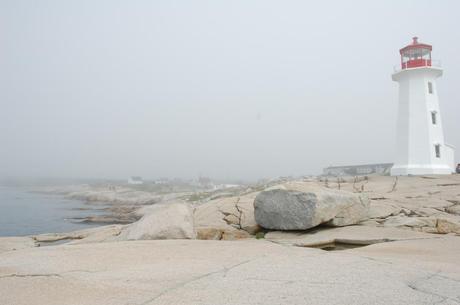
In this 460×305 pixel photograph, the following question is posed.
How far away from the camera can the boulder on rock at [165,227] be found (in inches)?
329

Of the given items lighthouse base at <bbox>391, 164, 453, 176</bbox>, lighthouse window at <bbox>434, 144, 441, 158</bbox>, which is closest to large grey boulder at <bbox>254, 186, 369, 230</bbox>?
lighthouse base at <bbox>391, 164, 453, 176</bbox>

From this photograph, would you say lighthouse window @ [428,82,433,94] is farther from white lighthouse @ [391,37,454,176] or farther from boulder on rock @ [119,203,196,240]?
boulder on rock @ [119,203,196,240]

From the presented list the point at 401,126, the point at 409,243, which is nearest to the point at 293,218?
the point at 409,243

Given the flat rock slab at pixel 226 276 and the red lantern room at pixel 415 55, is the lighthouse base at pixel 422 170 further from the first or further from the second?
the flat rock slab at pixel 226 276

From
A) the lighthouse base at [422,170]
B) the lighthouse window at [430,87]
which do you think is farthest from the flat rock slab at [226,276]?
the lighthouse window at [430,87]

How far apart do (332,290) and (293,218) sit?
16.3 feet

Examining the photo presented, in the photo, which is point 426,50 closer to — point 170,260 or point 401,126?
point 401,126

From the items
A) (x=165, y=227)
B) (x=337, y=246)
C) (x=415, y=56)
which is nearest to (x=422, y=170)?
(x=415, y=56)

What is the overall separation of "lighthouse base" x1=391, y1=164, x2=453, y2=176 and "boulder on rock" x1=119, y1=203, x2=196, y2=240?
1903 cm

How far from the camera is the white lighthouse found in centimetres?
2316

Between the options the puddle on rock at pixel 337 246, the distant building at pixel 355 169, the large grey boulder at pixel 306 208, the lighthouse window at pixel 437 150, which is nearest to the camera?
the puddle on rock at pixel 337 246

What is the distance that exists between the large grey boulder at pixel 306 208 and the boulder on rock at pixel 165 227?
2164 millimetres

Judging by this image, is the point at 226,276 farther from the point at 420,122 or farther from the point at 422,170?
the point at 420,122

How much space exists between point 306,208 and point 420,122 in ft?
60.8
